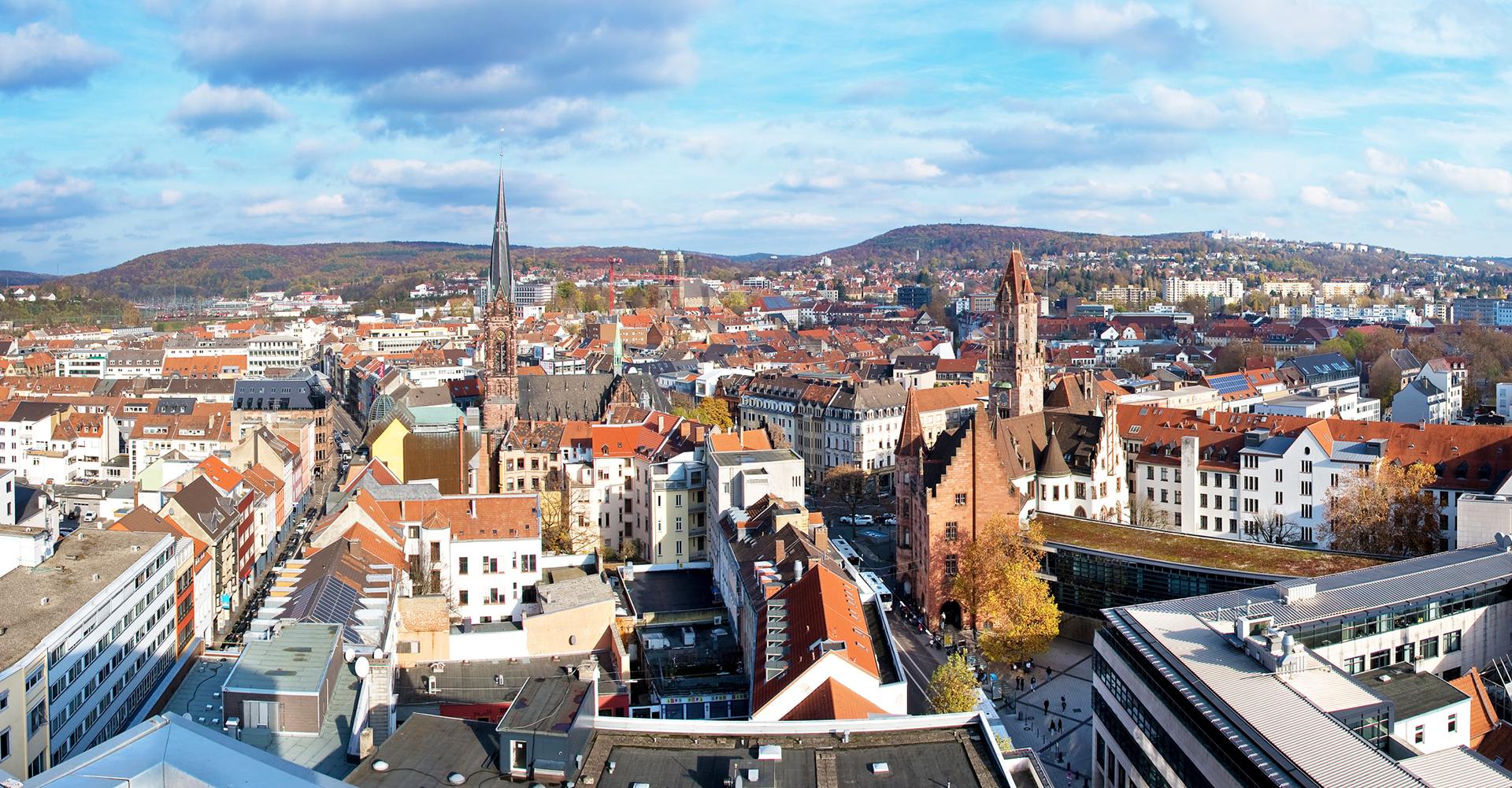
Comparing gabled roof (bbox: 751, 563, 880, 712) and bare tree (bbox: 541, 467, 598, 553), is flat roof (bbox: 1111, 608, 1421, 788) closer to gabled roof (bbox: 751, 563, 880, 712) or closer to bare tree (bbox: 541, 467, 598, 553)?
gabled roof (bbox: 751, 563, 880, 712)

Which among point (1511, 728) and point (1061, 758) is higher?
point (1511, 728)

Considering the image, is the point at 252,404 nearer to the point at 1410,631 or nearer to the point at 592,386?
the point at 592,386

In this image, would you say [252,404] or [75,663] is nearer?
[75,663]

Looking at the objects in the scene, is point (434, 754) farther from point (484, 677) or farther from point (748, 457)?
point (748, 457)

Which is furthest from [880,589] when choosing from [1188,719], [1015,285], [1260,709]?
[1015,285]

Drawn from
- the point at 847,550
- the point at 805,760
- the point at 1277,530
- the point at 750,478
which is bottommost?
the point at 847,550

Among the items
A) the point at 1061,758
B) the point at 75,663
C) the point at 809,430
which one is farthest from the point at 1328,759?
the point at 809,430
